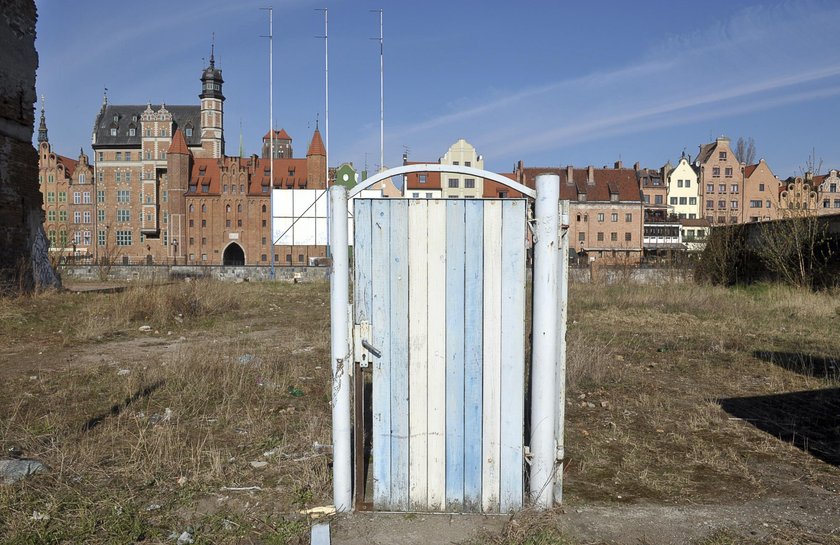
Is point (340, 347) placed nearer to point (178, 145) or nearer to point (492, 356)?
point (492, 356)

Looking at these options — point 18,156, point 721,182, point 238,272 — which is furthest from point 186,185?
point 721,182

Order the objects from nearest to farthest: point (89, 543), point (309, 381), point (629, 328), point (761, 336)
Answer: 1. point (89, 543)
2. point (309, 381)
3. point (761, 336)
4. point (629, 328)

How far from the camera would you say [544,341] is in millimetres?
3537

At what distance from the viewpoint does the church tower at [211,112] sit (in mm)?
77438

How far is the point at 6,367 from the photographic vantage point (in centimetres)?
805

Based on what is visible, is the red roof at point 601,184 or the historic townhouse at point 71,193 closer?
the red roof at point 601,184

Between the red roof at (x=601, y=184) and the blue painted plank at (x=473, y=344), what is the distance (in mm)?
63179

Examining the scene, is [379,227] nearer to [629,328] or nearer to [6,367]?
[6,367]

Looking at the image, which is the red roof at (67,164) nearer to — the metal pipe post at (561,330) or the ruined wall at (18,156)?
the ruined wall at (18,156)

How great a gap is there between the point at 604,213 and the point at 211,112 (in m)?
47.8

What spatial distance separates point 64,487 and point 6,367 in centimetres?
515

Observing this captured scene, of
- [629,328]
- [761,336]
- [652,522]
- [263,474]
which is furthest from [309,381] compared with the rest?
[761,336]

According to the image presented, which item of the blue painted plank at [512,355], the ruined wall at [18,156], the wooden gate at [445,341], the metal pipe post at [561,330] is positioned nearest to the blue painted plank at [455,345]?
the wooden gate at [445,341]

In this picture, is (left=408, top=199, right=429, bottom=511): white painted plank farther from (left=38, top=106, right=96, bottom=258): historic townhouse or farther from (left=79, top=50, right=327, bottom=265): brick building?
(left=38, top=106, right=96, bottom=258): historic townhouse
